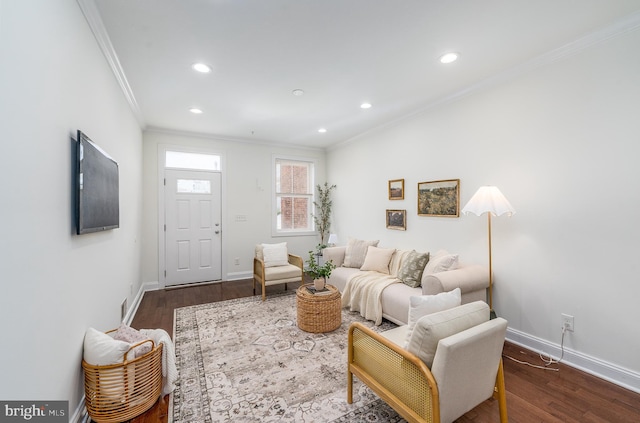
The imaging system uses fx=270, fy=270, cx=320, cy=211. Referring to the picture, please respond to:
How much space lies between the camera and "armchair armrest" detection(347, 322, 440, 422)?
136 cm

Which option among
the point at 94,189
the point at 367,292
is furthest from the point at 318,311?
the point at 94,189

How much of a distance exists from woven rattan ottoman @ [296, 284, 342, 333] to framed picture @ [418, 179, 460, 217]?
171 centimetres

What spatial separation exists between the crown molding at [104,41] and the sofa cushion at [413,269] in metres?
3.65

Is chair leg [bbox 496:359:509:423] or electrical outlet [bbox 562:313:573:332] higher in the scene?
electrical outlet [bbox 562:313:573:332]

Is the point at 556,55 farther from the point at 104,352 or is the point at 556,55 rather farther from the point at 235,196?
the point at 235,196

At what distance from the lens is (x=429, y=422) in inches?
53.4

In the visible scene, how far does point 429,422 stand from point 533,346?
192 cm

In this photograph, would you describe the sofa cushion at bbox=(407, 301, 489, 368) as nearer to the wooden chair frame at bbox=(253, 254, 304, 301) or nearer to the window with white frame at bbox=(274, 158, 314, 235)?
the wooden chair frame at bbox=(253, 254, 304, 301)

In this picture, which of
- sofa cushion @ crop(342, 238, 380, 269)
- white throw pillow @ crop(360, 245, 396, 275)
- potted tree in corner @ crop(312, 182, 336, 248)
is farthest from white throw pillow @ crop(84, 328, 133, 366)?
potted tree in corner @ crop(312, 182, 336, 248)

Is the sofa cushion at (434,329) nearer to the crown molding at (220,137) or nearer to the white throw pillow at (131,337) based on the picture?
the white throw pillow at (131,337)

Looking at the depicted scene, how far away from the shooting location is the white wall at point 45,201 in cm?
106

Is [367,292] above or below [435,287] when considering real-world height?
below

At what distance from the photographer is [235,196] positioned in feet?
16.9

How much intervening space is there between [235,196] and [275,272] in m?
1.93
